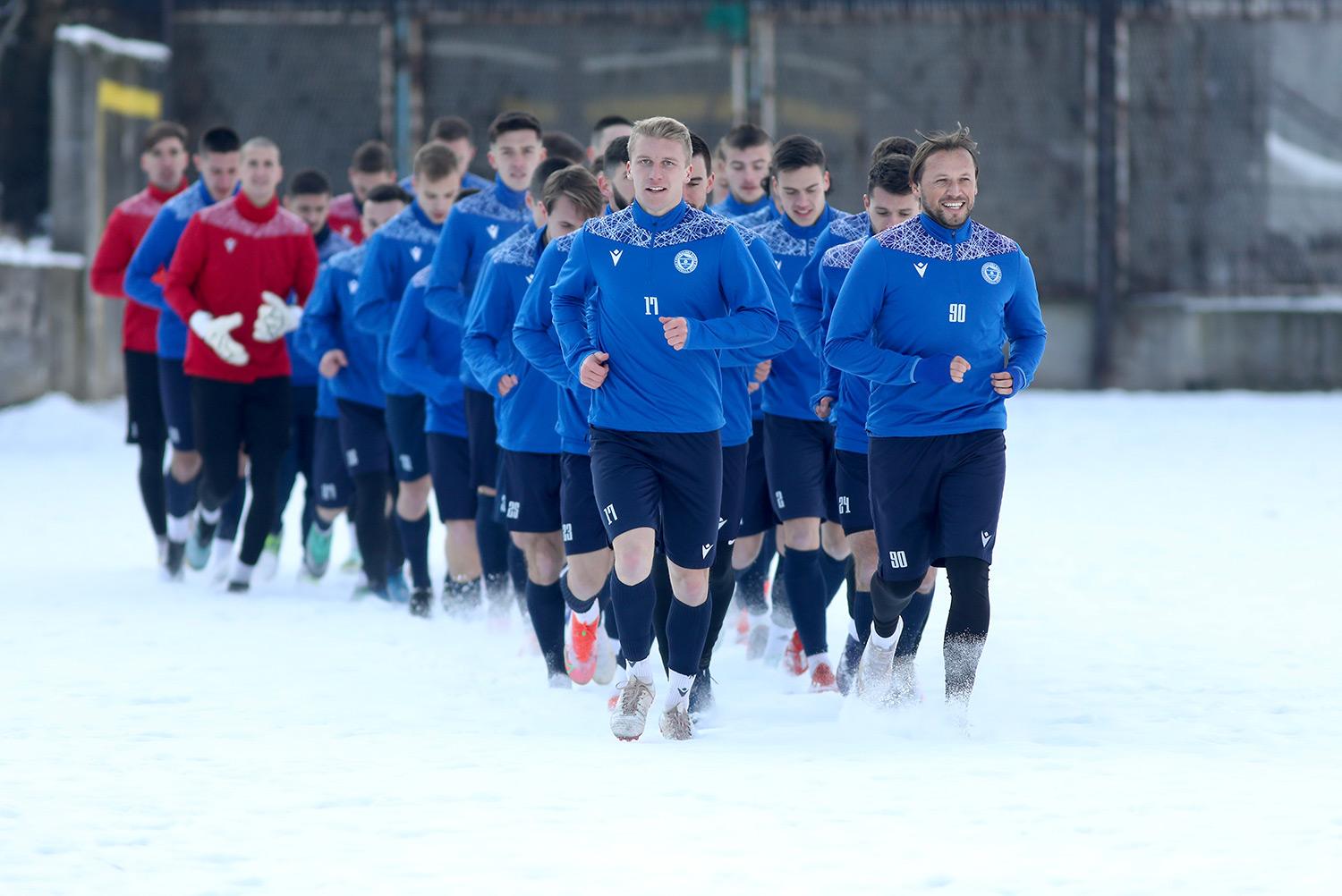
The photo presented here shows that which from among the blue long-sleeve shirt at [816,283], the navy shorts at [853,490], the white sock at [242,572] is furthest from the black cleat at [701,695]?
the white sock at [242,572]

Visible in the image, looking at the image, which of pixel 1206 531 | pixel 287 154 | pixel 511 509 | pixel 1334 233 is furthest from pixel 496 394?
pixel 1334 233

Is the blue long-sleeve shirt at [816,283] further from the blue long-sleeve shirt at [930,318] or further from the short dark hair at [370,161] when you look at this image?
the short dark hair at [370,161]

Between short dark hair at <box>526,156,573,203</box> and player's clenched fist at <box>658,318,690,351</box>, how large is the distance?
5.06 ft

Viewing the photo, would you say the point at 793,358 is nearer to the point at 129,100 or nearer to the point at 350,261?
Result: the point at 350,261

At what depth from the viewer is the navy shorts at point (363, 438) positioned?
9328mm

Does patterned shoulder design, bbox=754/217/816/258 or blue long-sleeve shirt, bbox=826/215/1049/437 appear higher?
patterned shoulder design, bbox=754/217/816/258

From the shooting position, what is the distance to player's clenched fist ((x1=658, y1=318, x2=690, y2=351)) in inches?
231

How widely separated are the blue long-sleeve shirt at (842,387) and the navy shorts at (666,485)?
0.81 meters

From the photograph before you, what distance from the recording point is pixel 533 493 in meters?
7.31

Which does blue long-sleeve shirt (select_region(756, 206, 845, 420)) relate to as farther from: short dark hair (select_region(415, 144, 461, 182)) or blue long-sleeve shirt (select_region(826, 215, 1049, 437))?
short dark hair (select_region(415, 144, 461, 182))

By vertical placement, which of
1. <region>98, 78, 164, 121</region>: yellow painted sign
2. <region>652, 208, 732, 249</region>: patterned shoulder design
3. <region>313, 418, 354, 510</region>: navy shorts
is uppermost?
<region>98, 78, 164, 121</region>: yellow painted sign

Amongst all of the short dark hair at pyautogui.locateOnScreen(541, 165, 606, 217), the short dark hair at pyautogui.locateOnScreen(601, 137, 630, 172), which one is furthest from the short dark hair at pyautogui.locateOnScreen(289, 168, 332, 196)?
the short dark hair at pyautogui.locateOnScreen(541, 165, 606, 217)

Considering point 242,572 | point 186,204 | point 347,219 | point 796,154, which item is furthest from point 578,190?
point 347,219

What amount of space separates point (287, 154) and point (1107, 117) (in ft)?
25.8
